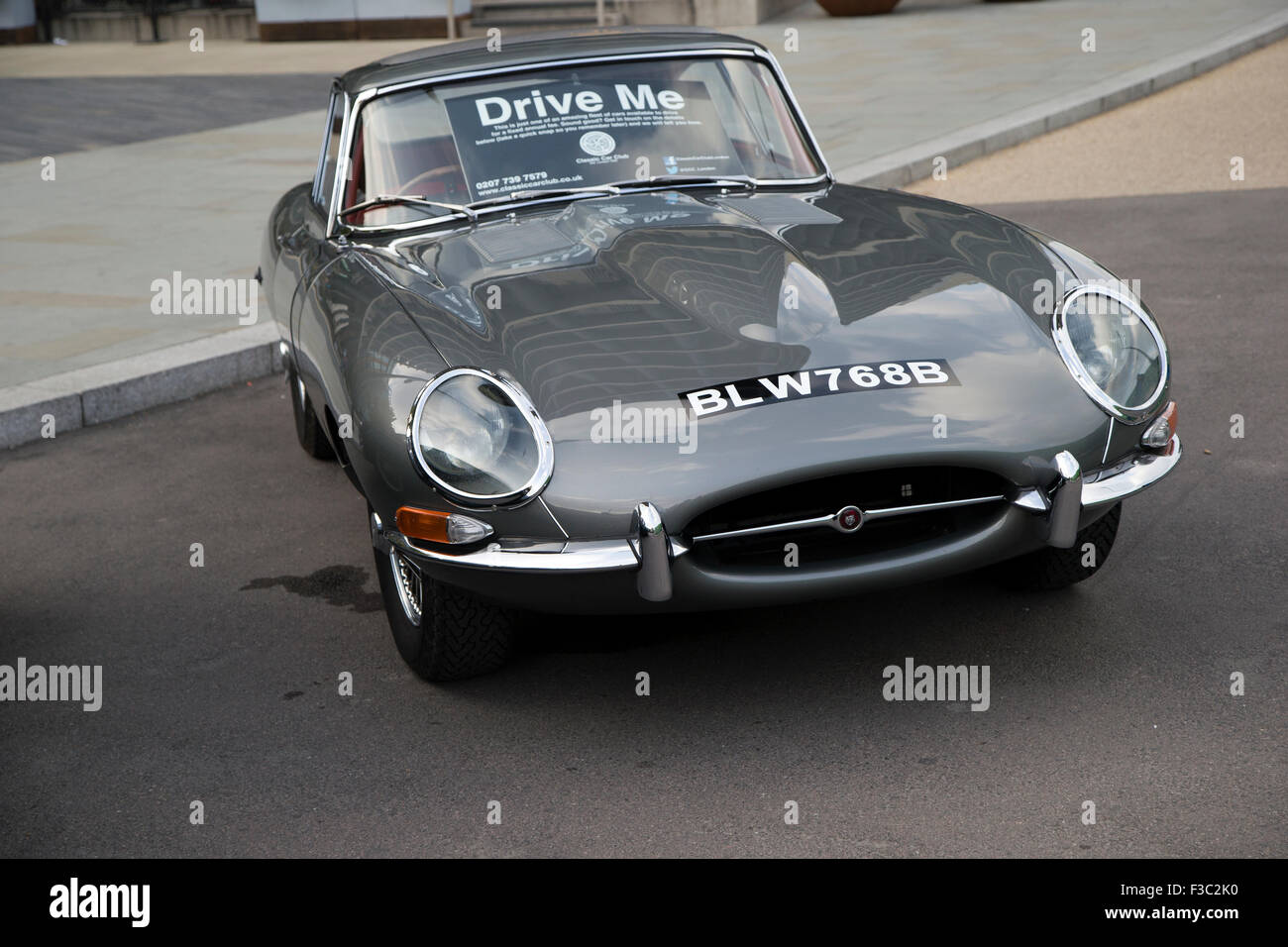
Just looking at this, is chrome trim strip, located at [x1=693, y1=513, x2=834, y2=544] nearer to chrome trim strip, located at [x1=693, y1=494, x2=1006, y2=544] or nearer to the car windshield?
chrome trim strip, located at [x1=693, y1=494, x2=1006, y2=544]

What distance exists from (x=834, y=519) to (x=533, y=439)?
0.65m

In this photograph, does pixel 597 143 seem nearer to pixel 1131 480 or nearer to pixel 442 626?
pixel 442 626

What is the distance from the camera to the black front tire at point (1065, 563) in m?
3.56

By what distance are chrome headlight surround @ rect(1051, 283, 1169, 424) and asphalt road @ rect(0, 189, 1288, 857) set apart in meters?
0.60

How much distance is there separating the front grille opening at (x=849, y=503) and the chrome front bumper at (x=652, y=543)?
0.04 meters

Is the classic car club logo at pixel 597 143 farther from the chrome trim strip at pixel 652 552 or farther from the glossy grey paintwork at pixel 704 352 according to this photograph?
the chrome trim strip at pixel 652 552

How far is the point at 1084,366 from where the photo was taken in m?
3.19

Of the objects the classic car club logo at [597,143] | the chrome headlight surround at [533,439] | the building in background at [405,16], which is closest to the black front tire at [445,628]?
the chrome headlight surround at [533,439]

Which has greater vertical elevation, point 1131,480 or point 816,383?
point 816,383

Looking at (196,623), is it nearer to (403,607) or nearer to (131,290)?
(403,607)

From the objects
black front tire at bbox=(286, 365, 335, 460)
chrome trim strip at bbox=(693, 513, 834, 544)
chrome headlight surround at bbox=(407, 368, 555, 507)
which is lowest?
black front tire at bbox=(286, 365, 335, 460)

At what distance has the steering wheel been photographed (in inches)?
163

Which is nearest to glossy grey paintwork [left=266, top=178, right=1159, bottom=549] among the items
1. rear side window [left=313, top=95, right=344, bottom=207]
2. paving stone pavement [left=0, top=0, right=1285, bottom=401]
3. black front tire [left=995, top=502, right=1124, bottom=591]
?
black front tire [left=995, top=502, right=1124, bottom=591]

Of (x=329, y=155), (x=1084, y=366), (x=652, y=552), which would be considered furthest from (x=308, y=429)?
(x=1084, y=366)
